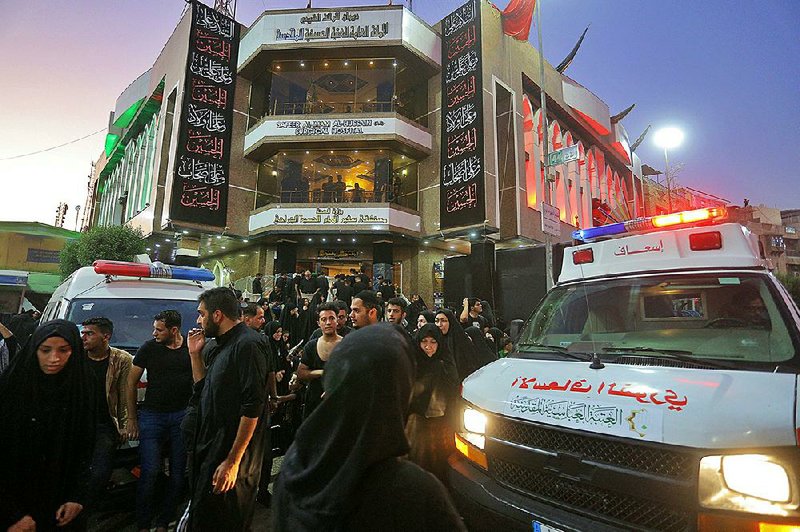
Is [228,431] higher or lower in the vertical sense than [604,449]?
lower

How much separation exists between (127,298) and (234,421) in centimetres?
320

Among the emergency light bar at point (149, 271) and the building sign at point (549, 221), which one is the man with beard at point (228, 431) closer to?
the emergency light bar at point (149, 271)

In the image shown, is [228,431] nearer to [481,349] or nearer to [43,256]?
[481,349]

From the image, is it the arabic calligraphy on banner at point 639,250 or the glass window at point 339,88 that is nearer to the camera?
the arabic calligraphy on banner at point 639,250

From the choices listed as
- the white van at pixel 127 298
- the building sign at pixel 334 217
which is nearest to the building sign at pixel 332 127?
the building sign at pixel 334 217

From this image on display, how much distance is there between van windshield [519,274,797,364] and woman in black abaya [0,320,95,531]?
3.08 meters

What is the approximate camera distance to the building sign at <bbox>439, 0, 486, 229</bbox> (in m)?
17.0

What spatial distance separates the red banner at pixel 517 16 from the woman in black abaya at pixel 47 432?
22.2 metres

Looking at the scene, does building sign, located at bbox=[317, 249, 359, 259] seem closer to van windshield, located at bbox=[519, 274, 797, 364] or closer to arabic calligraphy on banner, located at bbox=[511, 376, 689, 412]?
van windshield, located at bbox=[519, 274, 797, 364]

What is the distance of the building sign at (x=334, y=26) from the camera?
18.0 meters

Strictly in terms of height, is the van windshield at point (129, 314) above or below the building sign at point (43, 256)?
below

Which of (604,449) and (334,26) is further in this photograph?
(334,26)

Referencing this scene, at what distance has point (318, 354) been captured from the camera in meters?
3.81

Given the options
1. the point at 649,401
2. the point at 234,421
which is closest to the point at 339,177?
the point at 234,421
